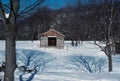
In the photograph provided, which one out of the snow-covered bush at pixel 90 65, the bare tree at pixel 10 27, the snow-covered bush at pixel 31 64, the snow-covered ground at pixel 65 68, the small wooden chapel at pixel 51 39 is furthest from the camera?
the small wooden chapel at pixel 51 39

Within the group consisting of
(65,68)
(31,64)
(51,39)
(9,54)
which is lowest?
(65,68)

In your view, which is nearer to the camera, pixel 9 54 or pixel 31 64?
pixel 9 54

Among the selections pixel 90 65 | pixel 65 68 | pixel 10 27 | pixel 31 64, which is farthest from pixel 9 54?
pixel 90 65

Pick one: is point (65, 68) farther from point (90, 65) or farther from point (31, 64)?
point (31, 64)

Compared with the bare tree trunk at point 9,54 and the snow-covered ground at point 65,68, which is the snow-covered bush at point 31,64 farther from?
the bare tree trunk at point 9,54

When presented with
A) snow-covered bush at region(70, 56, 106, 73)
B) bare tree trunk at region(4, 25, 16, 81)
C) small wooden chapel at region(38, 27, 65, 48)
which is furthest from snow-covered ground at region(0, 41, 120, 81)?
small wooden chapel at region(38, 27, 65, 48)

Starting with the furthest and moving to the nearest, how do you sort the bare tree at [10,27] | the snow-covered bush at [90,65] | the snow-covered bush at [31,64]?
the snow-covered bush at [90,65]
the snow-covered bush at [31,64]
the bare tree at [10,27]

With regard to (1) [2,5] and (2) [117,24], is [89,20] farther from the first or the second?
(1) [2,5]

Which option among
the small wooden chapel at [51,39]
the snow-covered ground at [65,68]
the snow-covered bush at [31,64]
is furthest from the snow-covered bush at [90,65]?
the small wooden chapel at [51,39]

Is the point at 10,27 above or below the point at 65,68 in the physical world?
above

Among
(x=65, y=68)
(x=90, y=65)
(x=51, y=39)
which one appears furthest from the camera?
(x=51, y=39)

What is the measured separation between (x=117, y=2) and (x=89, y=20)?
2.58 metres

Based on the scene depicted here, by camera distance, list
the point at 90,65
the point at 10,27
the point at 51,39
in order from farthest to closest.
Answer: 1. the point at 51,39
2. the point at 90,65
3. the point at 10,27

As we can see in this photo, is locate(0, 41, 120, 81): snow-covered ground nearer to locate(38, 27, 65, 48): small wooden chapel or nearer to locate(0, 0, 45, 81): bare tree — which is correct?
locate(0, 0, 45, 81): bare tree
